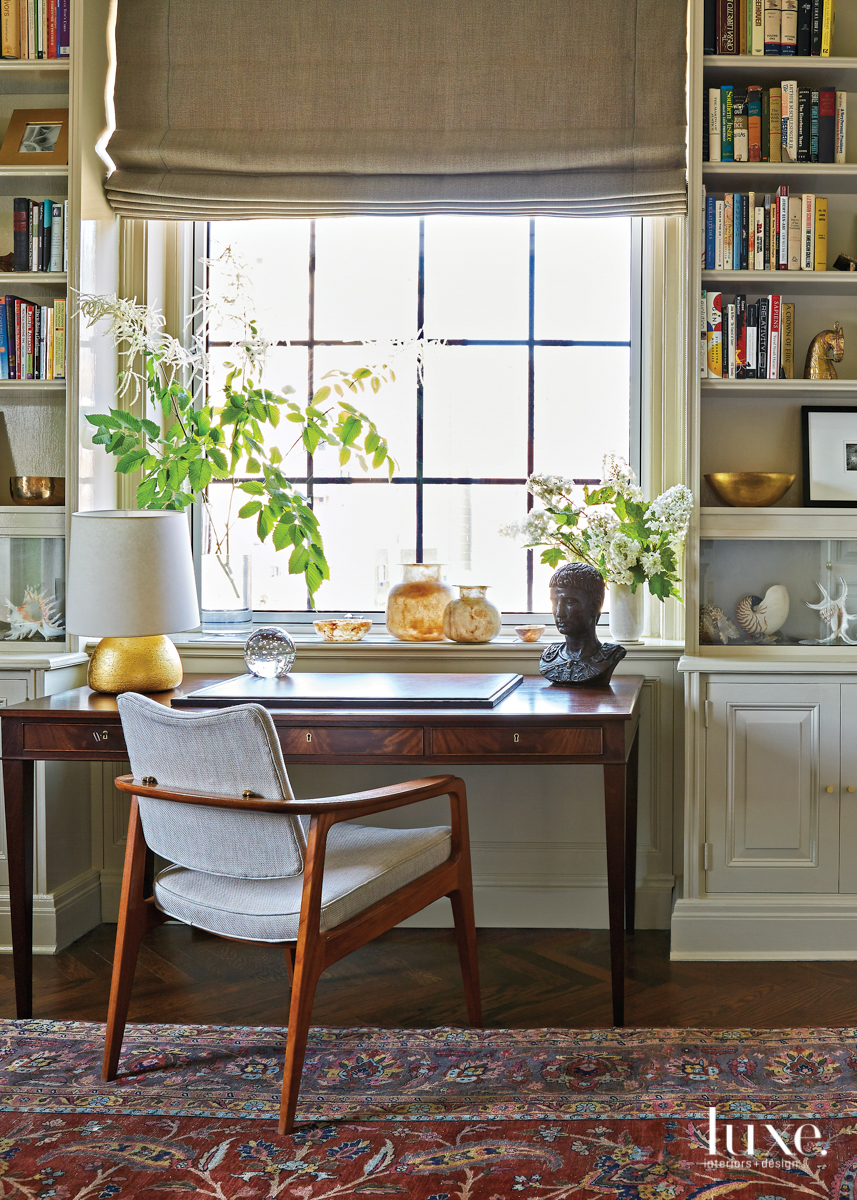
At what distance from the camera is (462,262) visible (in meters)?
3.56

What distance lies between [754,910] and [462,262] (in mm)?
2360

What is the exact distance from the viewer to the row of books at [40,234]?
10.7 ft

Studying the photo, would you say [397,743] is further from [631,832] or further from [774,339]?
[774,339]

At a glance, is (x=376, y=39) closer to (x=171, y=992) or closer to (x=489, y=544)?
(x=489, y=544)

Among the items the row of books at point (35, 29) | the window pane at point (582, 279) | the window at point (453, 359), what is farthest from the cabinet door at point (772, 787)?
the row of books at point (35, 29)

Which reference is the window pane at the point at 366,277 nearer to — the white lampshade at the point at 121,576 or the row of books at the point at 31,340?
the row of books at the point at 31,340

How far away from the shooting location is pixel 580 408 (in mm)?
3561

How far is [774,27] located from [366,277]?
1.51 metres

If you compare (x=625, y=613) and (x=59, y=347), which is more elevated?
(x=59, y=347)

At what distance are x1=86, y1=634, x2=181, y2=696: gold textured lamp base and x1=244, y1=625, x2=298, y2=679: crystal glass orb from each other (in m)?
0.24

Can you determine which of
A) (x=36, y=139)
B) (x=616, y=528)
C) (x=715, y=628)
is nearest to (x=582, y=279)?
(x=616, y=528)

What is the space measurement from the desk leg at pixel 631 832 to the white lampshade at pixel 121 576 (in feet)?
4.77

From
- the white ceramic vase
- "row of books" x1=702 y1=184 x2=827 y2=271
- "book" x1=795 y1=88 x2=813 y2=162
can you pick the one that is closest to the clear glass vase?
the white ceramic vase

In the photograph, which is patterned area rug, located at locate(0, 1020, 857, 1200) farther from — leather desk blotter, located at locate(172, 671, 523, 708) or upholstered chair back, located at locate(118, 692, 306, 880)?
leather desk blotter, located at locate(172, 671, 523, 708)
